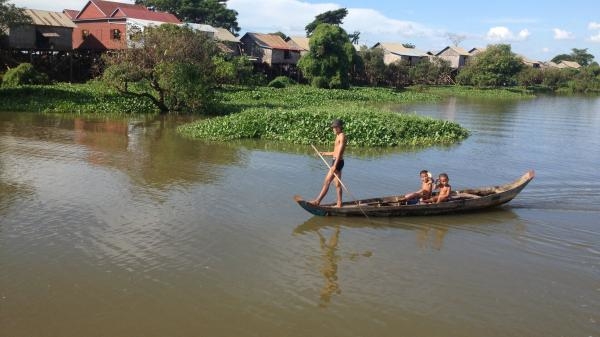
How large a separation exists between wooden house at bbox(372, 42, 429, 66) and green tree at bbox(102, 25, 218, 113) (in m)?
41.8

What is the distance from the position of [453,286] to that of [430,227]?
2.60m

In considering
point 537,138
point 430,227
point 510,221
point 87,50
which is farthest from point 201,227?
point 87,50

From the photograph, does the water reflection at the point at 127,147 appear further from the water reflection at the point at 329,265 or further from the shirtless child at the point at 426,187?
the shirtless child at the point at 426,187

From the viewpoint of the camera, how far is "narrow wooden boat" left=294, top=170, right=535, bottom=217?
951 cm

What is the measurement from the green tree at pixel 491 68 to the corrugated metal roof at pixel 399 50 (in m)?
6.93

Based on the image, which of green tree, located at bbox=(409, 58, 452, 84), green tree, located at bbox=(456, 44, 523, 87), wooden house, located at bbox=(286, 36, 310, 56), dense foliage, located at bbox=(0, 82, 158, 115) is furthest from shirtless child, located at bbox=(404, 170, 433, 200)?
green tree, located at bbox=(456, 44, 523, 87)

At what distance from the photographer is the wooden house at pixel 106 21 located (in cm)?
3888

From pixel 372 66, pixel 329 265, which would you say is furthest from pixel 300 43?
pixel 329 265

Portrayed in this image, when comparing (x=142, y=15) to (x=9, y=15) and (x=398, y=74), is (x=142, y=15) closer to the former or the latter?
(x=9, y=15)

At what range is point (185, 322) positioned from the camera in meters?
5.91

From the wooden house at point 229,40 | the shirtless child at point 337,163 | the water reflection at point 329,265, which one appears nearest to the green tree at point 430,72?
the wooden house at point 229,40

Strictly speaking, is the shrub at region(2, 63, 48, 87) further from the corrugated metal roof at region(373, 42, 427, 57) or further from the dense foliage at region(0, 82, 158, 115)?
the corrugated metal roof at region(373, 42, 427, 57)

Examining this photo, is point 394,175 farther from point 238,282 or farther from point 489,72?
point 489,72

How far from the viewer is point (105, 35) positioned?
1576 inches
